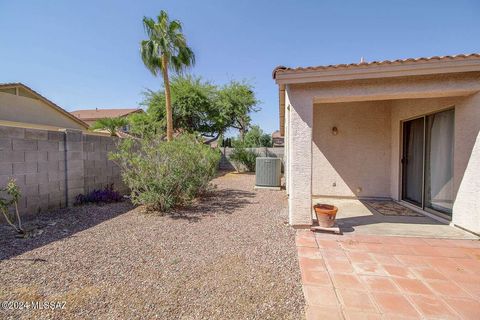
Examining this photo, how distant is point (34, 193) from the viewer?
5.00 metres

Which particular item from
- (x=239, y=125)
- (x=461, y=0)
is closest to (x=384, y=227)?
(x=461, y=0)

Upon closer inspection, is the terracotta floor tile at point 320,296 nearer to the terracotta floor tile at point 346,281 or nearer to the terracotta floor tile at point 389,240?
the terracotta floor tile at point 346,281

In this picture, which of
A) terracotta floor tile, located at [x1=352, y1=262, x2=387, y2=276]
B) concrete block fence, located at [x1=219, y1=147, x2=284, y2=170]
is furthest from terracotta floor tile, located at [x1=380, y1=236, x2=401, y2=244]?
concrete block fence, located at [x1=219, y1=147, x2=284, y2=170]

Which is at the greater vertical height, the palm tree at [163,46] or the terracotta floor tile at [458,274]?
the palm tree at [163,46]

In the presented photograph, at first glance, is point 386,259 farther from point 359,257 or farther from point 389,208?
point 389,208

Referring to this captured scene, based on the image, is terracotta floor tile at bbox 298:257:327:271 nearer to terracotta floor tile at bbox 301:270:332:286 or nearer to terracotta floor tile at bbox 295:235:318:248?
terracotta floor tile at bbox 301:270:332:286

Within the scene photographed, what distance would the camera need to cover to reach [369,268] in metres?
3.01

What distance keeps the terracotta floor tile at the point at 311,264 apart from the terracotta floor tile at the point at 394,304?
686mm

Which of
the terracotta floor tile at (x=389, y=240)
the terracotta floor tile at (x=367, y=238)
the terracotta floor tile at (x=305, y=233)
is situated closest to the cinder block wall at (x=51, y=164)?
the terracotta floor tile at (x=305, y=233)

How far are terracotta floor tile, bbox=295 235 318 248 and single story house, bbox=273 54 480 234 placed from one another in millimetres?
469

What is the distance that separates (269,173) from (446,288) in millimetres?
7083

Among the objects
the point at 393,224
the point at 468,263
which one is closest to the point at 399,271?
the point at 468,263

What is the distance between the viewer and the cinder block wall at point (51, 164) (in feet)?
15.1

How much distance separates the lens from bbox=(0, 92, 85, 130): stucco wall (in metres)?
11.9
